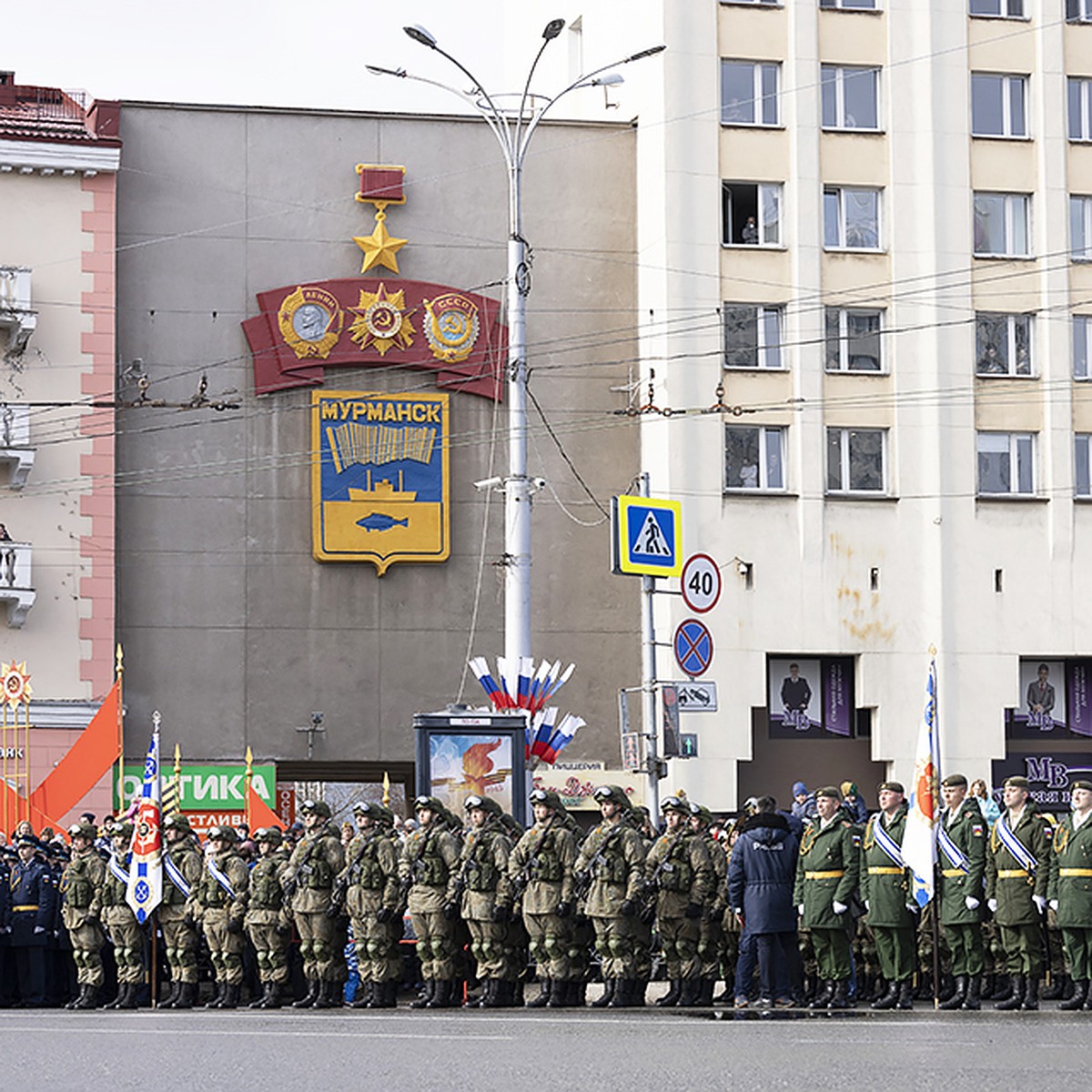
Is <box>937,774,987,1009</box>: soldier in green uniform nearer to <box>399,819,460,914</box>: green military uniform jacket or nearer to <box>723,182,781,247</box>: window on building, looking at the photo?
<box>399,819,460,914</box>: green military uniform jacket

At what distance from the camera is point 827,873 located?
63.8ft

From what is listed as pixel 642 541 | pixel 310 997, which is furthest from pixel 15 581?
pixel 310 997

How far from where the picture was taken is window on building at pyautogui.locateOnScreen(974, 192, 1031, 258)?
4194 cm

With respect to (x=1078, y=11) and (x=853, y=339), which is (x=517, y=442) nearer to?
(x=853, y=339)

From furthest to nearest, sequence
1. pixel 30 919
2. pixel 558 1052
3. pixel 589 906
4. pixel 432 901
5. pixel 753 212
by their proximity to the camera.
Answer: pixel 753 212
pixel 30 919
pixel 432 901
pixel 589 906
pixel 558 1052

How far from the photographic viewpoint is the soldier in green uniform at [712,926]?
2022 cm

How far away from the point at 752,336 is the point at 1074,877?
23.3m

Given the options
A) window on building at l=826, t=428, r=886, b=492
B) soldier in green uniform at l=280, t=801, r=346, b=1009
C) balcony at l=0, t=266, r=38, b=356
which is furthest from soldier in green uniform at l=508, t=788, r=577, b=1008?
window on building at l=826, t=428, r=886, b=492

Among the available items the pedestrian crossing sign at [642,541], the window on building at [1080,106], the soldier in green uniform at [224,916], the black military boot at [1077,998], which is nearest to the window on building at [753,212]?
the window on building at [1080,106]

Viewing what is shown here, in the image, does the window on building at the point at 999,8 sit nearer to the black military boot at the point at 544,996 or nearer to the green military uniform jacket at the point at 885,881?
the green military uniform jacket at the point at 885,881

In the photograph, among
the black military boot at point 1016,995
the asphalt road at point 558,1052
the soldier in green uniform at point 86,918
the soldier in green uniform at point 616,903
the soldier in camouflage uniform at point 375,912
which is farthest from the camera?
the soldier in green uniform at point 86,918

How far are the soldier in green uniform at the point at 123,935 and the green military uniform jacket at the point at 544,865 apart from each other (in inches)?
166

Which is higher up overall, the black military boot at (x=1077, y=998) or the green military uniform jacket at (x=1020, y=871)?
the green military uniform jacket at (x=1020, y=871)

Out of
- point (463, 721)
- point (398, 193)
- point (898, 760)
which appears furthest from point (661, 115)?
point (463, 721)
